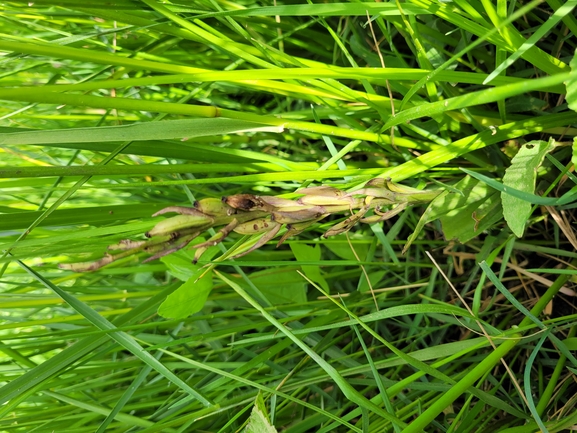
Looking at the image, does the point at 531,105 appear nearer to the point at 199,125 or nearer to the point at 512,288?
the point at 512,288

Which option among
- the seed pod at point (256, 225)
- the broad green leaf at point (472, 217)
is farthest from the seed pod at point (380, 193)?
the broad green leaf at point (472, 217)

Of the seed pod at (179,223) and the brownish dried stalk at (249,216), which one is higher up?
the seed pod at (179,223)

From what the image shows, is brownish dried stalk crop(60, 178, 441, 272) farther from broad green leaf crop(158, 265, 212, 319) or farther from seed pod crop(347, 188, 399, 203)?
broad green leaf crop(158, 265, 212, 319)

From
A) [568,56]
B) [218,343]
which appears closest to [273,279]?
[218,343]

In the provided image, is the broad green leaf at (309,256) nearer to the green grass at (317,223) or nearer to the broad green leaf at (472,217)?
the green grass at (317,223)

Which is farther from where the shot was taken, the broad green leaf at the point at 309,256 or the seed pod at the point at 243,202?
the broad green leaf at the point at 309,256
